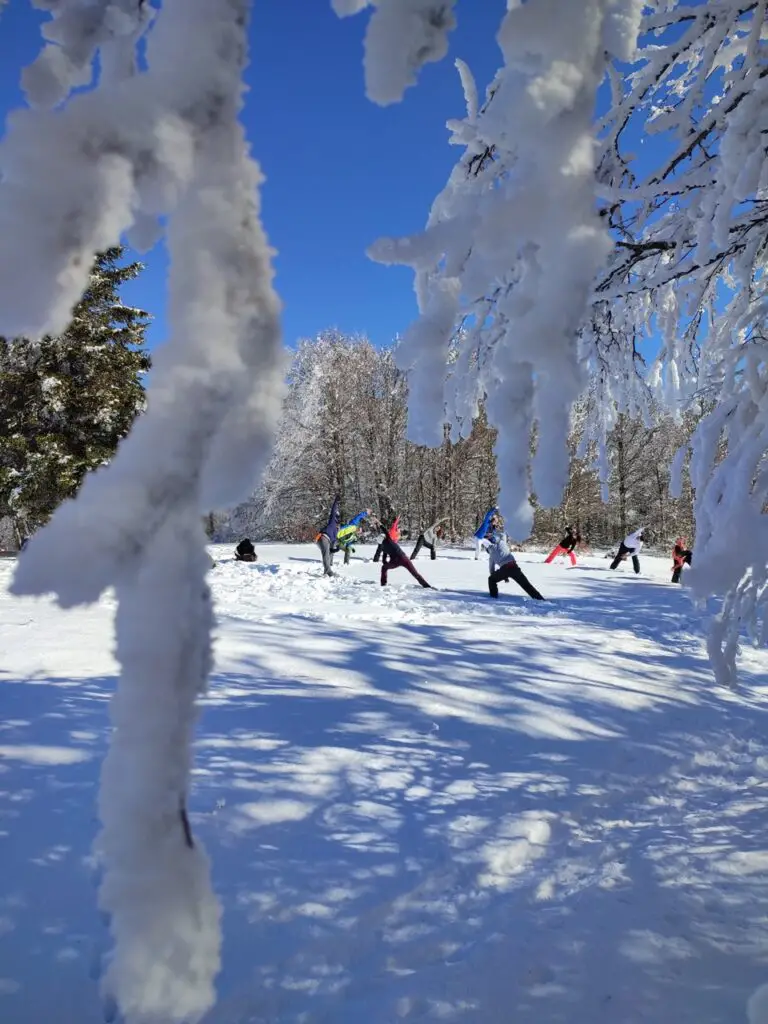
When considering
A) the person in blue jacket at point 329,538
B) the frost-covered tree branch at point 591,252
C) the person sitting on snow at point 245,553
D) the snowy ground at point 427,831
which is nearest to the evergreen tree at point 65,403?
the person sitting on snow at point 245,553

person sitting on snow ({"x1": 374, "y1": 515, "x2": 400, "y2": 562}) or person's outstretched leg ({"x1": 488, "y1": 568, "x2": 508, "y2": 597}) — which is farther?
person sitting on snow ({"x1": 374, "y1": 515, "x2": 400, "y2": 562})

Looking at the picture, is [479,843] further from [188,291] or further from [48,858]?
[188,291]

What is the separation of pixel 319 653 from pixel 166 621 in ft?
17.2

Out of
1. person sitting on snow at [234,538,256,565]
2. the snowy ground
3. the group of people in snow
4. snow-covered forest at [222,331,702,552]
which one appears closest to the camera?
the snowy ground

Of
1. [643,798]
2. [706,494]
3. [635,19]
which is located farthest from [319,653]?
[635,19]

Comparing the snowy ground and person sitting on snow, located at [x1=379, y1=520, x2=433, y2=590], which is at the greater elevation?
person sitting on snow, located at [x1=379, y1=520, x2=433, y2=590]

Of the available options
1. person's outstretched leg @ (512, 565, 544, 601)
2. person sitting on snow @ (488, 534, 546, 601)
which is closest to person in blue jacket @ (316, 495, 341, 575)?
person sitting on snow @ (488, 534, 546, 601)

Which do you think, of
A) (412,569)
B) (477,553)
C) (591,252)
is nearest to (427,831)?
(591,252)

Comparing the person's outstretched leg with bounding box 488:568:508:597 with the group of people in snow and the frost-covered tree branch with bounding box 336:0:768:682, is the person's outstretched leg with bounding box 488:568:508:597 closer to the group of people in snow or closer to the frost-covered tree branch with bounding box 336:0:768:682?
the group of people in snow

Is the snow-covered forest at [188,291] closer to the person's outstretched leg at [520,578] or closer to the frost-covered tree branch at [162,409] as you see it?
the frost-covered tree branch at [162,409]

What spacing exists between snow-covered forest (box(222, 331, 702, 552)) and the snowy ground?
18.4 meters

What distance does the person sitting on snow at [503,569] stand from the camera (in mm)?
9773

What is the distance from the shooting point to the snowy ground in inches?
85.9

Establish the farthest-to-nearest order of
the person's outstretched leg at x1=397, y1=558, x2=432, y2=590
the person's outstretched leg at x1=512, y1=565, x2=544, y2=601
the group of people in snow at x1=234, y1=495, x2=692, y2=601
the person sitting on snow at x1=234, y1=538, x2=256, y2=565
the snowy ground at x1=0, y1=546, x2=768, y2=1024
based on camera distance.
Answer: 1. the person sitting on snow at x1=234, y1=538, x2=256, y2=565
2. the person's outstretched leg at x1=397, y1=558, x2=432, y2=590
3. the group of people in snow at x1=234, y1=495, x2=692, y2=601
4. the person's outstretched leg at x1=512, y1=565, x2=544, y2=601
5. the snowy ground at x1=0, y1=546, x2=768, y2=1024
